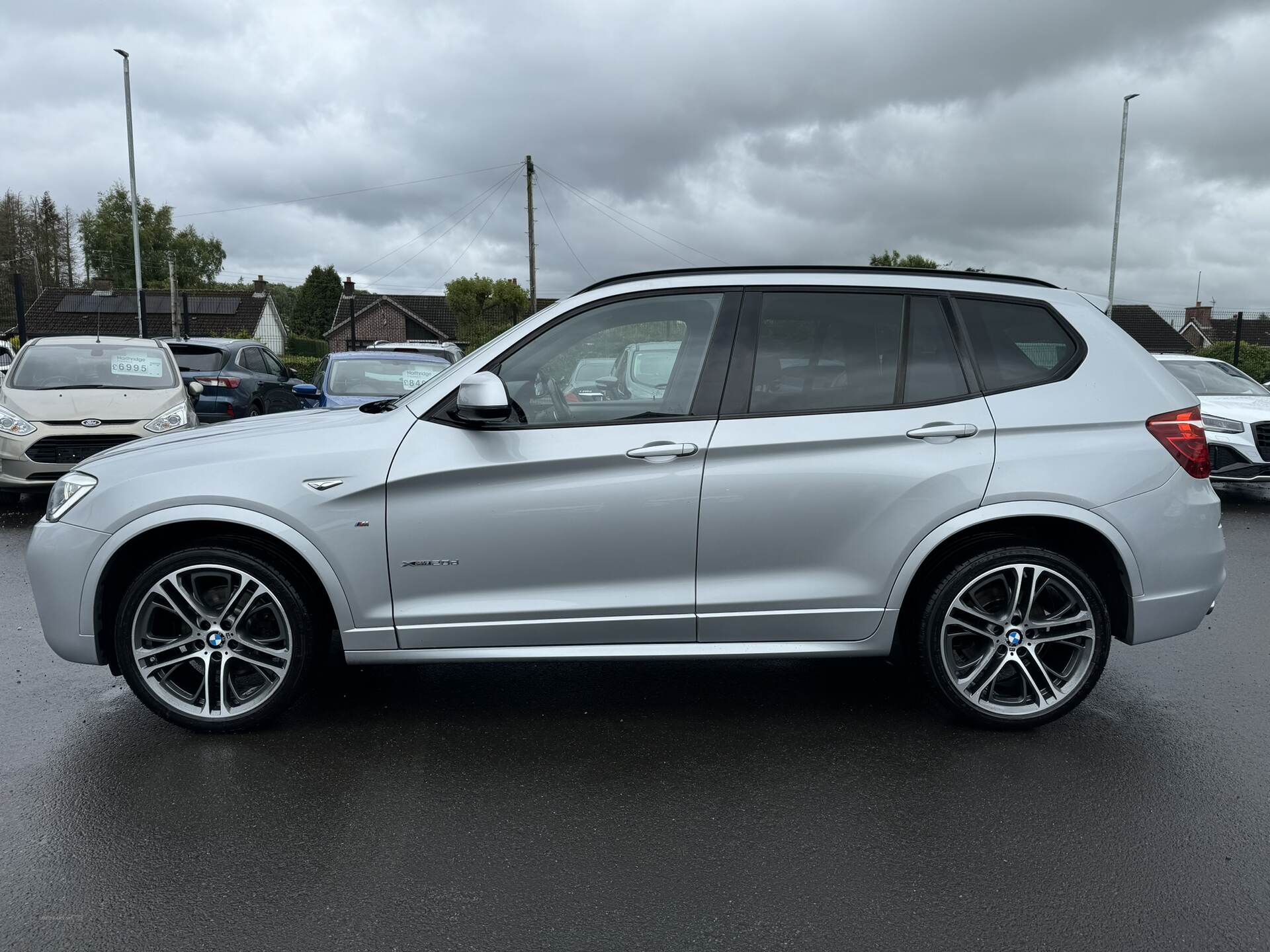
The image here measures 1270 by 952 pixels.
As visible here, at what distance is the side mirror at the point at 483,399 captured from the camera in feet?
11.7

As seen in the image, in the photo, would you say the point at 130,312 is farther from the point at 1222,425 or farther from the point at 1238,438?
the point at 1238,438

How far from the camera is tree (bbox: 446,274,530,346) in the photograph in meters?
44.0

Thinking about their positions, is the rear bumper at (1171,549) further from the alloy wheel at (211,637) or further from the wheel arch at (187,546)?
the alloy wheel at (211,637)

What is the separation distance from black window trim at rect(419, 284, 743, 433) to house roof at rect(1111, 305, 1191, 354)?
66.0 m

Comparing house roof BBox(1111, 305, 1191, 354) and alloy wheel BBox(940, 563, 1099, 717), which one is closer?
alloy wheel BBox(940, 563, 1099, 717)

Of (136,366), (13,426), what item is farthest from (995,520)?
(136,366)

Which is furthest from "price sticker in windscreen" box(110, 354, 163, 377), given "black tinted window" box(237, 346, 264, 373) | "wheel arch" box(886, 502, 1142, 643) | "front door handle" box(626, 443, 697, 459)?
"wheel arch" box(886, 502, 1142, 643)

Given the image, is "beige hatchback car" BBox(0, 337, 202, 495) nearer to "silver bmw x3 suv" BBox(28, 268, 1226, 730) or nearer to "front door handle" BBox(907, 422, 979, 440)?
"silver bmw x3 suv" BBox(28, 268, 1226, 730)

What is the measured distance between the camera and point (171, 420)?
9633mm

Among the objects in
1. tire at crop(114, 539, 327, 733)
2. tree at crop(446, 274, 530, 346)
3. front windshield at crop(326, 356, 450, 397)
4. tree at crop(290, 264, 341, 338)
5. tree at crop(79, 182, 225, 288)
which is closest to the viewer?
tire at crop(114, 539, 327, 733)

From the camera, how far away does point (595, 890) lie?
2.79 m

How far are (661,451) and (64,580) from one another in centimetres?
241

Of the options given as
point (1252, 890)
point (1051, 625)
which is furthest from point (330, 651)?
point (1252, 890)

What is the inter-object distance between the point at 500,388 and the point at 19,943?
2203mm
